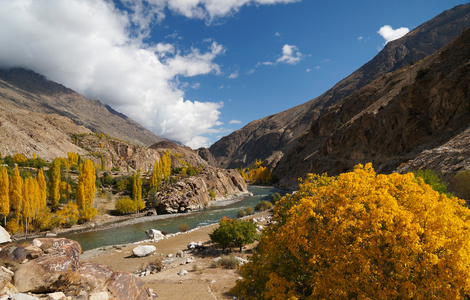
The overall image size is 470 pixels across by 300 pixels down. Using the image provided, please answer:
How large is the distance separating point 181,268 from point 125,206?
136 ft

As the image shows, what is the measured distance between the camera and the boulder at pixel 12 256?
25.1 feet

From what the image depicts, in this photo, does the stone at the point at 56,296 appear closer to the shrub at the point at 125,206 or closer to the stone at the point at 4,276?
the stone at the point at 4,276

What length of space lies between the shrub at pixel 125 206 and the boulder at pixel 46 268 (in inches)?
1838

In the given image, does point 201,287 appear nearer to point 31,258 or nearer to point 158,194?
point 31,258

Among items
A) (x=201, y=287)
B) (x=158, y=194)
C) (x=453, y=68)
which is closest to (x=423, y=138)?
(x=453, y=68)

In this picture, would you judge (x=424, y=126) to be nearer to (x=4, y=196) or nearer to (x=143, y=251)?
(x=143, y=251)

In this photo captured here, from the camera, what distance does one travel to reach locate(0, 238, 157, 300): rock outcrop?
7159 mm

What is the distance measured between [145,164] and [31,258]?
137 m

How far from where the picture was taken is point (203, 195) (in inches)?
2517

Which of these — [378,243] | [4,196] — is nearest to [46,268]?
[378,243]

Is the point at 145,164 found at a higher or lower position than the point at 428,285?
higher

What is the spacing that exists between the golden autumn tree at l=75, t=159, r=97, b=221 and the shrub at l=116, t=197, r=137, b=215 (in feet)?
20.2

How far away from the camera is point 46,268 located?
7.54 m

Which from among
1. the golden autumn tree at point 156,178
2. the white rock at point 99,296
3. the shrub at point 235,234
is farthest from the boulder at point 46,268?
the golden autumn tree at point 156,178
